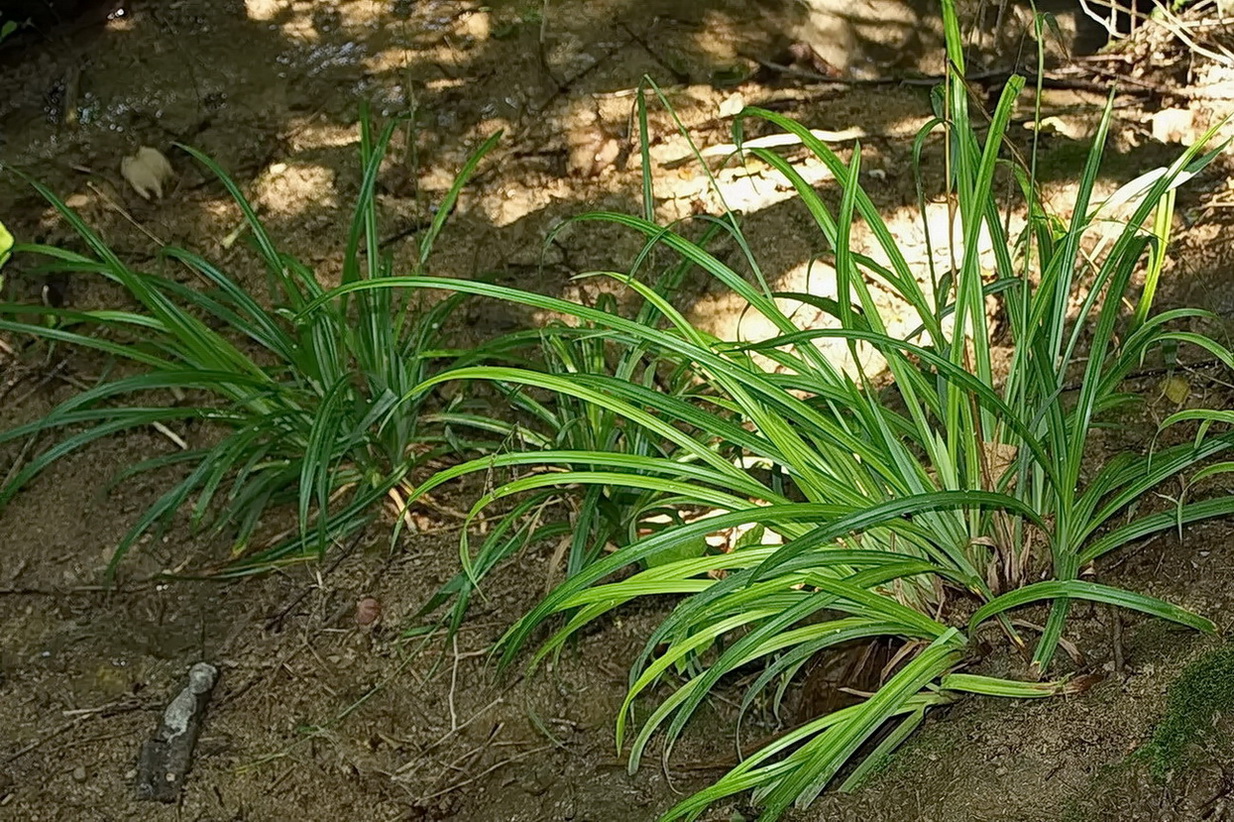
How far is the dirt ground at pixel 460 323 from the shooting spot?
169 centimetres

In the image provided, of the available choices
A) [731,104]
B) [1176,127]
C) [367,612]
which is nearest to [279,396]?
[367,612]

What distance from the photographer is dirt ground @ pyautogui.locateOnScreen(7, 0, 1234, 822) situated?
1.69 metres

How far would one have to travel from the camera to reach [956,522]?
1767 millimetres

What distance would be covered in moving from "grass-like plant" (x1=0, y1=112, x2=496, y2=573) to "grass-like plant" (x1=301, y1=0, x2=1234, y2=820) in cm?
63

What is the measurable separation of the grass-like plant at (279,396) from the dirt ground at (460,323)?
0.41ft

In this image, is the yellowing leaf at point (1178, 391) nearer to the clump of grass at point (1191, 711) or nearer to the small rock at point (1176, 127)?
the clump of grass at point (1191, 711)

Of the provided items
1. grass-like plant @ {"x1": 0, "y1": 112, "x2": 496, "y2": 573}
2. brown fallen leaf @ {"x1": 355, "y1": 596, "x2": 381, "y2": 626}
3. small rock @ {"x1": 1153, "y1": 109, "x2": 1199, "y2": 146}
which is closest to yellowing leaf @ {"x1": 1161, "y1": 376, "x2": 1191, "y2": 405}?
small rock @ {"x1": 1153, "y1": 109, "x2": 1199, "y2": 146}

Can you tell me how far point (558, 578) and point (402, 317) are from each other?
683 mm

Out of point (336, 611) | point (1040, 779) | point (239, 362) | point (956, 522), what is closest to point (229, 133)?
point (239, 362)

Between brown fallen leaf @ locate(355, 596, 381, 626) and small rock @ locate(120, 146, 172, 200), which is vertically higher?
small rock @ locate(120, 146, 172, 200)

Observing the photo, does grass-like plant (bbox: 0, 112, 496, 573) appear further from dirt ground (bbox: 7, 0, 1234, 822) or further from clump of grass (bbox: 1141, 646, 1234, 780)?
clump of grass (bbox: 1141, 646, 1234, 780)

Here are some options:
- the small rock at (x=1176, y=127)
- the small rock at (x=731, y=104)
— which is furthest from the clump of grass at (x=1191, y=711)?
the small rock at (x=731, y=104)

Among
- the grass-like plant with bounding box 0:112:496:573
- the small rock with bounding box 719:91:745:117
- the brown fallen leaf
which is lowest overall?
the brown fallen leaf

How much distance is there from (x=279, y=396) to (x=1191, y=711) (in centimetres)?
182
